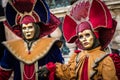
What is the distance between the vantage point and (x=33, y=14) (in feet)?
12.3

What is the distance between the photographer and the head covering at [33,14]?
3.73 meters

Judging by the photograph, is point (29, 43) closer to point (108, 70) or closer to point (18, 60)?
point (18, 60)

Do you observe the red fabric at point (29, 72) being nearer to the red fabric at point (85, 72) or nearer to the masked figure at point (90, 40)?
the masked figure at point (90, 40)

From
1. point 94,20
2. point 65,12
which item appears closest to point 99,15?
point 94,20

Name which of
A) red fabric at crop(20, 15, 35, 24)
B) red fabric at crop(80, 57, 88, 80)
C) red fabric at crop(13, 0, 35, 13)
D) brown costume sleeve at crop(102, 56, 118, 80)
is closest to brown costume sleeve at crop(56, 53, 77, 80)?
red fabric at crop(80, 57, 88, 80)

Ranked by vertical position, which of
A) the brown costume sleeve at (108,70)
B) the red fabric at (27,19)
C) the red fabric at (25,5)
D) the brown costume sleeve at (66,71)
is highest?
the red fabric at (25,5)

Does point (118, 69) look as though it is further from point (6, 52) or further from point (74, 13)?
point (6, 52)

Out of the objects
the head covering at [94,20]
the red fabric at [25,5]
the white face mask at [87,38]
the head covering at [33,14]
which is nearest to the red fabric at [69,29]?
the head covering at [94,20]

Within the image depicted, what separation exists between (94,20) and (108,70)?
483 mm

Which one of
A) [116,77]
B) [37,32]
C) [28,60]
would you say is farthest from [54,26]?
[116,77]

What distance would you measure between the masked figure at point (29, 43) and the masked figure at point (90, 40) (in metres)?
0.26

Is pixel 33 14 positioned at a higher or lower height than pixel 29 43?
higher

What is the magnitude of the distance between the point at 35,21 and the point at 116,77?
1.01m

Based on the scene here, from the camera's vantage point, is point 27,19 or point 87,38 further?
point 27,19
